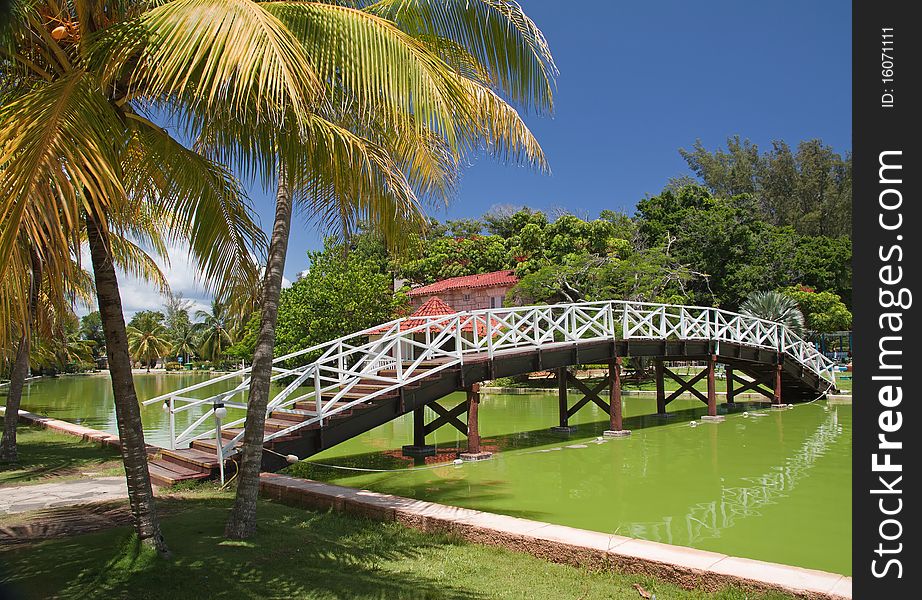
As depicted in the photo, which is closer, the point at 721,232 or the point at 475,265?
the point at 721,232

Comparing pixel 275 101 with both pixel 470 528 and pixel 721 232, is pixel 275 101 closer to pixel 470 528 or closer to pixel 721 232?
pixel 470 528

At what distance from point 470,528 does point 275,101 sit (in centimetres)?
420

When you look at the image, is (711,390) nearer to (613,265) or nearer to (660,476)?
(660,476)

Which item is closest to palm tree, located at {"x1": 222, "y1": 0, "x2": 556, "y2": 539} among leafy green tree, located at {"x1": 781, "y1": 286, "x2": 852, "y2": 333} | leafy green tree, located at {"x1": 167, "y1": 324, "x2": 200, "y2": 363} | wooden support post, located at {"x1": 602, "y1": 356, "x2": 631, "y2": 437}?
wooden support post, located at {"x1": 602, "y1": 356, "x2": 631, "y2": 437}

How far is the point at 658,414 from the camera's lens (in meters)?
21.1

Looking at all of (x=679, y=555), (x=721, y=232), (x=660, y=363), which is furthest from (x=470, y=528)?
(x=721, y=232)

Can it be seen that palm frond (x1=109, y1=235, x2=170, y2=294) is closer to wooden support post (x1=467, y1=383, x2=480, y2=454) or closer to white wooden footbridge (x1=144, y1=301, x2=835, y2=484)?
white wooden footbridge (x1=144, y1=301, x2=835, y2=484)

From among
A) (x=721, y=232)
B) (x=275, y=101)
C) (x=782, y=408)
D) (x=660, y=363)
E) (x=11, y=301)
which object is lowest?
(x=782, y=408)

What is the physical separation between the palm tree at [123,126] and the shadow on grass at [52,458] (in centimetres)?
619

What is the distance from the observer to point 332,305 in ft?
103

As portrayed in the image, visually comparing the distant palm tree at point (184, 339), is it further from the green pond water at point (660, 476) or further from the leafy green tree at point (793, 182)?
the green pond water at point (660, 476)

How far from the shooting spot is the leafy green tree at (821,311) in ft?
114

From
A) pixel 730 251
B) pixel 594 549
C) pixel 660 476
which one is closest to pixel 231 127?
pixel 594 549

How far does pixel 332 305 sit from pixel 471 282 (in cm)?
866
